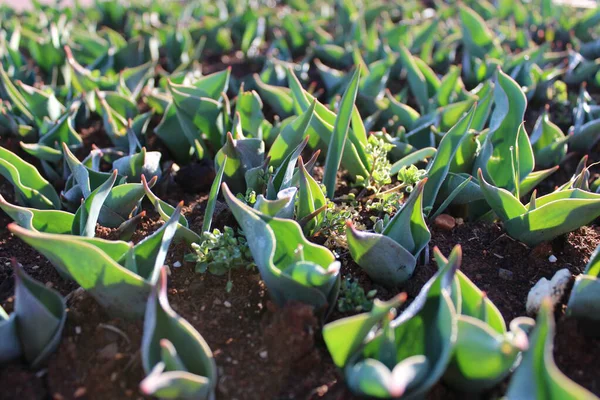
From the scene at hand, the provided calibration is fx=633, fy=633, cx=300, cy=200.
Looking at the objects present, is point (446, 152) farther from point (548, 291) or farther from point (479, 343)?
point (479, 343)

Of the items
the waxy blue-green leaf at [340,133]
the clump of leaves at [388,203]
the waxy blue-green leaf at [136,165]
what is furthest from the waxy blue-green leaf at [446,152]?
the waxy blue-green leaf at [136,165]

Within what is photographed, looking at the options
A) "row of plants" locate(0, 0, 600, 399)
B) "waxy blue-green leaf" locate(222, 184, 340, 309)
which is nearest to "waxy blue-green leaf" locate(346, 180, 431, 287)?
"row of plants" locate(0, 0, 600, 399)

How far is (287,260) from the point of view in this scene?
1896mm

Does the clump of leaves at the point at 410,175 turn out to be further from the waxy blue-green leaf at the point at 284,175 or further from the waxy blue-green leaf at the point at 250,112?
the waxy blue-green leaf at the point at 250,112

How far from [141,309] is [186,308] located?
0.19 m

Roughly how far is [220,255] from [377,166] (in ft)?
2.62

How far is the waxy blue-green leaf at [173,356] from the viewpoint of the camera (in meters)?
1.47

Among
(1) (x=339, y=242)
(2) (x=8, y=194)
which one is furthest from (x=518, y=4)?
(2) (x=8, y=194)

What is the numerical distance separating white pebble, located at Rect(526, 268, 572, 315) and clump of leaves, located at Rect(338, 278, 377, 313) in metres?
0.50

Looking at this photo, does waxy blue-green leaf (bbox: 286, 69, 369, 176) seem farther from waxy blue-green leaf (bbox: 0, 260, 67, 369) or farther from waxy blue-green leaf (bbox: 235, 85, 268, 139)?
waxy blue-green leaf (bbox: 0, 260, 67, 369)

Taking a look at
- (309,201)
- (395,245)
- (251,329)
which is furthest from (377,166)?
(251,329)

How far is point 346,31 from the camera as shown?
4613 mm

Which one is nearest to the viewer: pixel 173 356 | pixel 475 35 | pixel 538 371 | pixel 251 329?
pixel 538 371

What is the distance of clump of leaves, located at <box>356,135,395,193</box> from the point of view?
7.93 feet
